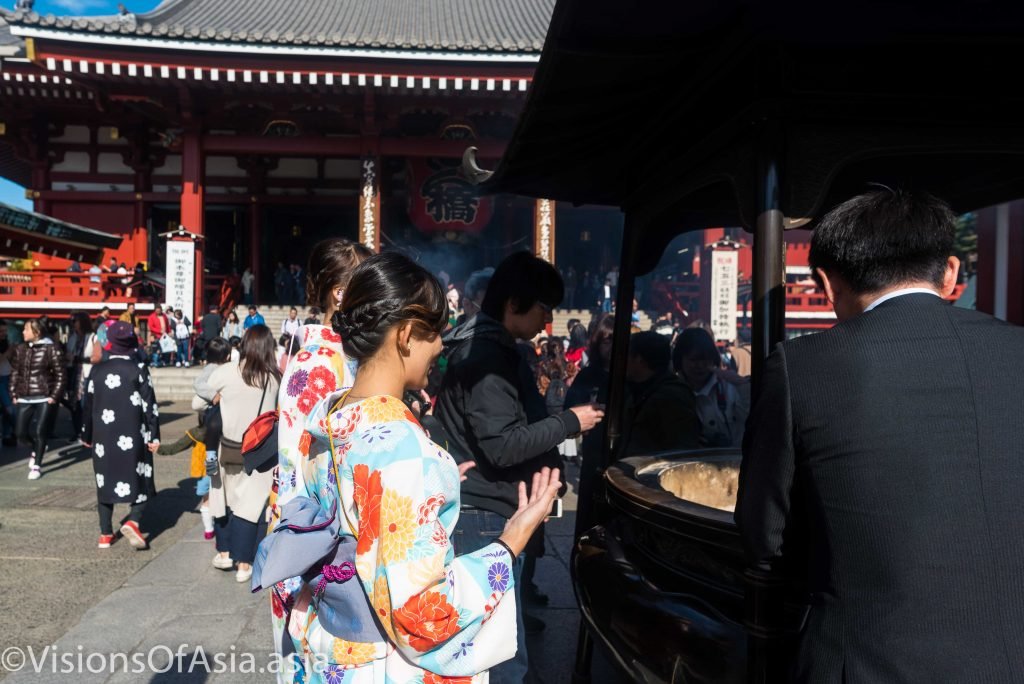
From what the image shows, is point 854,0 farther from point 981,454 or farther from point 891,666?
point 891,666

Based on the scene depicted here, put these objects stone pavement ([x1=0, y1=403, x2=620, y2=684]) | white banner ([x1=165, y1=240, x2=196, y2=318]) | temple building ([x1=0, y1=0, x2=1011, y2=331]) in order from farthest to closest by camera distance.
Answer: white banner ([x1=165, y1=240, x2=196, y2=318]) → temple building ([x1=0, y1=0, x2=1011, y2=331]) → stone pavement ([x1=0, y1=403, x2=620, y2=684])

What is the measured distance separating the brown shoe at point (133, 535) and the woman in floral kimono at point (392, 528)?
11.9 ft

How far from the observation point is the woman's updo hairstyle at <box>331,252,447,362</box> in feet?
4.27

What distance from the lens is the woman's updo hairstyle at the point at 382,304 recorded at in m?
1.30

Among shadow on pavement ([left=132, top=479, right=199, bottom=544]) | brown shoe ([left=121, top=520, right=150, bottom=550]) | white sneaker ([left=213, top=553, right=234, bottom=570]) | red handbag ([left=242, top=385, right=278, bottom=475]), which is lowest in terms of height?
shadow on pavement ([left=132, top=479, right=199, bottom=544])

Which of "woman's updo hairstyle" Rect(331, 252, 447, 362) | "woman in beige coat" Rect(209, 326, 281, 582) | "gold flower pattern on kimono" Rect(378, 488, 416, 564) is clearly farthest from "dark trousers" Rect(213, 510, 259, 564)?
"gold flower pattern on kimono" Rect(378, 488, 416, 564)

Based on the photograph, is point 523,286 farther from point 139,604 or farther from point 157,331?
point 157,331

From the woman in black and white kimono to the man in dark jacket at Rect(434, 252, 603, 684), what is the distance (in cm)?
313

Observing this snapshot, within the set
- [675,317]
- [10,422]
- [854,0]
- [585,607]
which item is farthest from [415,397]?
[675,317]

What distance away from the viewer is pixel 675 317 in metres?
13.5

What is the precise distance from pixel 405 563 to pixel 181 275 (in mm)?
12172

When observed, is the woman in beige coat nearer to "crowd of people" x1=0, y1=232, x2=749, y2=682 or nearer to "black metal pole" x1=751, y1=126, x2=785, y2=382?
"crowd of people" x1=0, y1=232, x2=749, y2=682

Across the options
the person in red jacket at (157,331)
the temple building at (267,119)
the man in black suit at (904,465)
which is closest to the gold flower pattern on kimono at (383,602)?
the man in black suit at (904,465)

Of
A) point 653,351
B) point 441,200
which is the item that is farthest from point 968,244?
point 653,351
